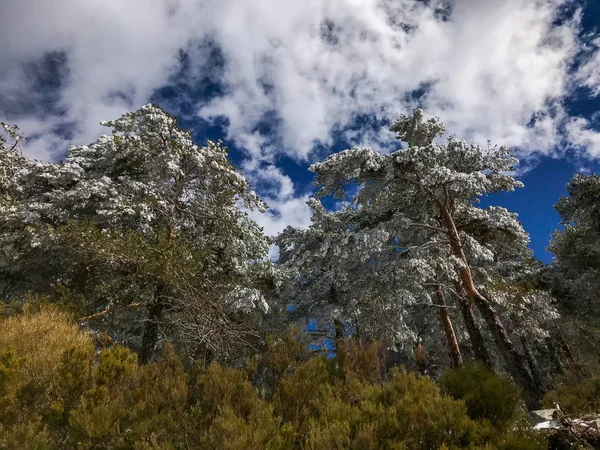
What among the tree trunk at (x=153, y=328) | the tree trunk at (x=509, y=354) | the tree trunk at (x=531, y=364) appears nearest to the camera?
the tree trunk at (x=509, y=354)

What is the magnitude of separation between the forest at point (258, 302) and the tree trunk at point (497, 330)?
2.8 inches

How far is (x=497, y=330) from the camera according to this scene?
10586 mm

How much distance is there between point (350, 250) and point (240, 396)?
376 inches

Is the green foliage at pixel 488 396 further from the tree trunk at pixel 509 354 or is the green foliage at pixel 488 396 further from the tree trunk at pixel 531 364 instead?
the tree trunk at pixel 531 364

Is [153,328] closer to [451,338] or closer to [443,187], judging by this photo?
[443,187]

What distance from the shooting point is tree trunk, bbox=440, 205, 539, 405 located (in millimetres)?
9805

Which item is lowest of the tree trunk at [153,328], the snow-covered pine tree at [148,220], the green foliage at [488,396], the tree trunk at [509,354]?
the green foliage at [488,396]

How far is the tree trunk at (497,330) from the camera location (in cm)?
980

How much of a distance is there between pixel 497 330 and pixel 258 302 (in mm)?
7598

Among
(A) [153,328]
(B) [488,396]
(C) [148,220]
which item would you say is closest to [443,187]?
→ (B) [488,396]

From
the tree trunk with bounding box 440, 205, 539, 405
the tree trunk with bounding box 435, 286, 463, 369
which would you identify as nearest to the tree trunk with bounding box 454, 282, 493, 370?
the tree trunk with bounding box 440, 205, 539, 405

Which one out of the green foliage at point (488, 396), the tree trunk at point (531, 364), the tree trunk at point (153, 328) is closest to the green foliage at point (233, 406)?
the green foliage at point (488, 396)

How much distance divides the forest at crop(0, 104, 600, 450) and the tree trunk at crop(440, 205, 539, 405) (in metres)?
0.07

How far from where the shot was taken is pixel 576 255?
1852cm
